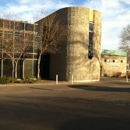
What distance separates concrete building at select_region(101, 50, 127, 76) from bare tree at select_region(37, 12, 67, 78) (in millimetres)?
13774

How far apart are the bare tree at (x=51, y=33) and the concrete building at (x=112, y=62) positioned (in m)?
13.8

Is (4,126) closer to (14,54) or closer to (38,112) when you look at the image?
(38,112)

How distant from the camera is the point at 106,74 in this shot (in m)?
38.4

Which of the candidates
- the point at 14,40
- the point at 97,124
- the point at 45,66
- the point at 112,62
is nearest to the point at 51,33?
the point at 14,40

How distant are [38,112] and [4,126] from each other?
2295mm

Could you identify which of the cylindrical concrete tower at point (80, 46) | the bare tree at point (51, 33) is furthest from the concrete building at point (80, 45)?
the bare tree at point (51, 33)

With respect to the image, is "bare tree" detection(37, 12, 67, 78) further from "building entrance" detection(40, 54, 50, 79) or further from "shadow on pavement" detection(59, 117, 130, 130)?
"shadow on pavement" detection(59, 117, 130, 130)

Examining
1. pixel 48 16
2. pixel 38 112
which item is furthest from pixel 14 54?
pixel 38 112

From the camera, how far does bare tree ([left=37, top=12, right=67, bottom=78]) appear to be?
25672 millimetres

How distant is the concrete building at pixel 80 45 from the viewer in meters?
26.2

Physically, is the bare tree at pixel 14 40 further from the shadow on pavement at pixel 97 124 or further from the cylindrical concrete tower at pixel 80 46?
the shadow on pavement at pixel 97 124

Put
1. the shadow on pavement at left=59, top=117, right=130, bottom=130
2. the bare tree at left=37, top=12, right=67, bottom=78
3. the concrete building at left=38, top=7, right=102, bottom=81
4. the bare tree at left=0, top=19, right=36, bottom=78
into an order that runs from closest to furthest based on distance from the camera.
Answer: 1. the shadow on pavement at left=59, top=117, right=130, bottom=130
2. the bare tree at left=0, top=19, right=36, bottom=78
3. the bare tree at left=37, top=12, right=67, bottom=78
4. the concrete building at left=38, top=7, right=102, bottom=81

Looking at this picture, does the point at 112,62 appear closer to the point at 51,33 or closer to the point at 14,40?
the point at 51,33

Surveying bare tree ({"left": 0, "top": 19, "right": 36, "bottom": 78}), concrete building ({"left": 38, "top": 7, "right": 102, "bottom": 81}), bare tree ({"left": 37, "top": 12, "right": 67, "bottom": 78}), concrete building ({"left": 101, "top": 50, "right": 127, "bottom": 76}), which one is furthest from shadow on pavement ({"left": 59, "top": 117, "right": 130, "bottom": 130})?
concrete building ({"left": 101, "top": 50, "right": 127, "bottom": 76})
